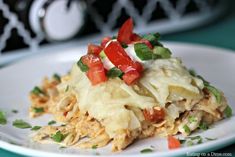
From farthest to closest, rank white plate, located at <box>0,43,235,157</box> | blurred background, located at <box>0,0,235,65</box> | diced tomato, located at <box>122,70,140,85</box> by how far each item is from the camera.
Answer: blurred background, located at <box>0,0,235,65</box> → diced tomato, located at <box>122,70,140,85</box> → white plate, located at <box>0,43,235,157</box>

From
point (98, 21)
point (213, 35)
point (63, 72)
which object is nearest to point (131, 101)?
point (63, 72)

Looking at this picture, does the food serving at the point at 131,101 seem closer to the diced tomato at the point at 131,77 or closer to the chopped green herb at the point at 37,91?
the diced tomato at the point at 131,77

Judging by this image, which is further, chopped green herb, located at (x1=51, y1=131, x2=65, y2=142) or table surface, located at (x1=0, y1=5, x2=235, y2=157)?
table surface, located at (x1=0, y1=5, x2=235, y2=157)

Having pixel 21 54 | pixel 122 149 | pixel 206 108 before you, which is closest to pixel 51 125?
pixel 122 149

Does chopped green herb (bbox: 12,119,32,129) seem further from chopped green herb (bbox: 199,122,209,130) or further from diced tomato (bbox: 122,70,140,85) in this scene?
chopped green herb (bbox: 199,122,209,130)

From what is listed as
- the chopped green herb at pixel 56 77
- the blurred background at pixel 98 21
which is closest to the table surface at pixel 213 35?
the blurred background at pixel 98 21

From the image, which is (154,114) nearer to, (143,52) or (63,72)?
(143,52)

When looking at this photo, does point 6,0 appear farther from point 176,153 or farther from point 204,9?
point 176,153

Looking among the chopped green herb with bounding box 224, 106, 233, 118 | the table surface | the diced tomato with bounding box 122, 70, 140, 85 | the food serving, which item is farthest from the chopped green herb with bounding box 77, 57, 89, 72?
the table surface
